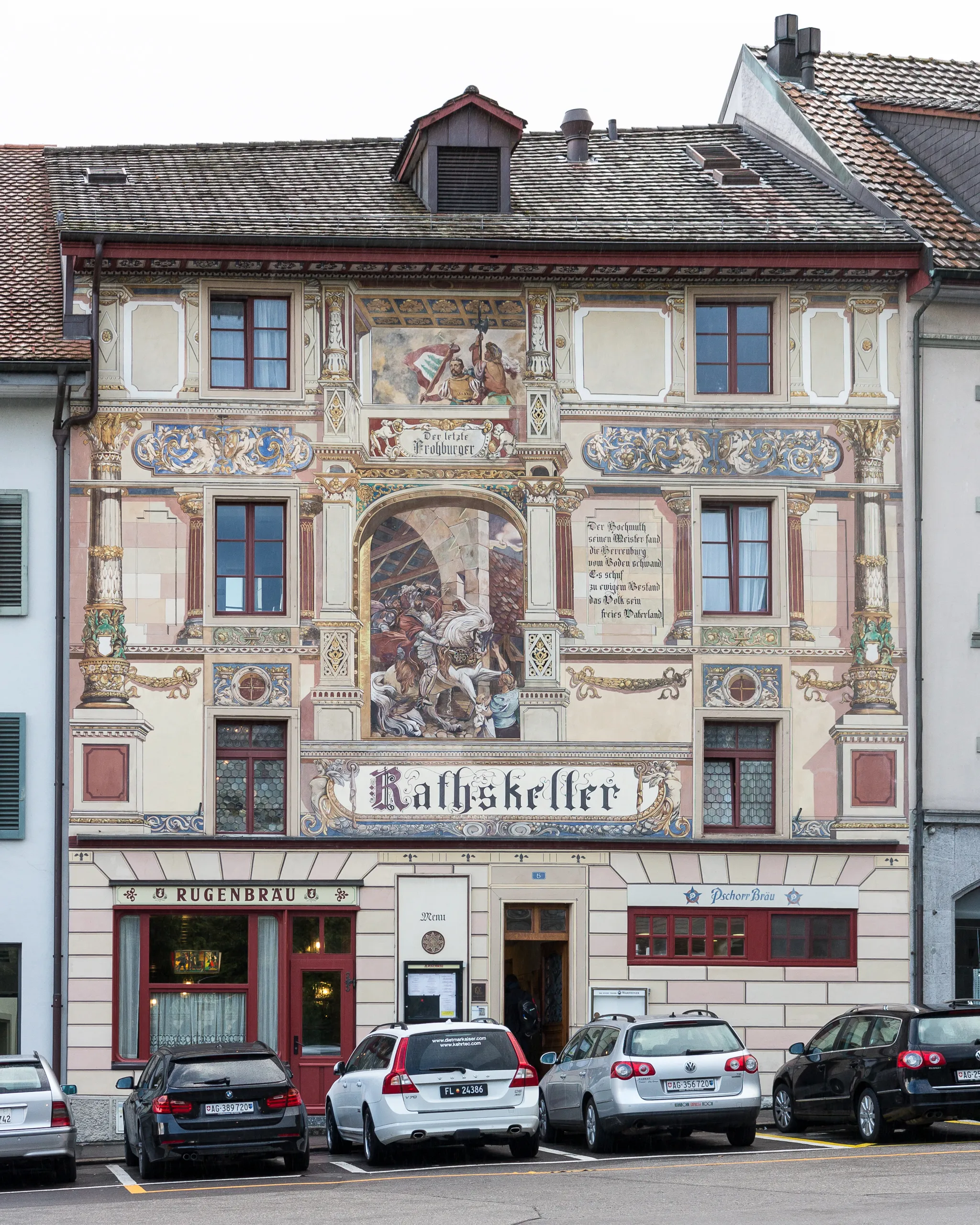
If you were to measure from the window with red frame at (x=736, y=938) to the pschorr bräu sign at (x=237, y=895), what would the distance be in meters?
4.29

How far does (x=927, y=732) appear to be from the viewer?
101ft

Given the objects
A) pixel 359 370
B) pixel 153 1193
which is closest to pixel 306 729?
pixel 359 370

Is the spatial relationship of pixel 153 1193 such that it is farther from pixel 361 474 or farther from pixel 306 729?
pixel 361 474

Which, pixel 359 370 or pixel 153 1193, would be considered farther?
pixel 359 370

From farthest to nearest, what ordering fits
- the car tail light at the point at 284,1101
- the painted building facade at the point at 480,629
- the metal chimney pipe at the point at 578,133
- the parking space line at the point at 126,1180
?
the metal chimney pipe at the point at 578,133
the painted building facade at the point at 480,629
the car tail light at the point at 284,1101
the parking space line at the point at 126,1180

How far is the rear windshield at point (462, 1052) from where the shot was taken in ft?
73.2

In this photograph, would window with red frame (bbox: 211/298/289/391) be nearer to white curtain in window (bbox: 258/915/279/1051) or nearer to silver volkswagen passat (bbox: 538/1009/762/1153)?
white curtain in window (bbox: 258/915/279/1051)

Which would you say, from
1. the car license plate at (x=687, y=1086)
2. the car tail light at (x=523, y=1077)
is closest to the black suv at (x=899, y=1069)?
the car license plate at (x=687, y=1086)

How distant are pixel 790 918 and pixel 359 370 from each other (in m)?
10.3

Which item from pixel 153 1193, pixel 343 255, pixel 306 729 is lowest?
pixel 153 1193

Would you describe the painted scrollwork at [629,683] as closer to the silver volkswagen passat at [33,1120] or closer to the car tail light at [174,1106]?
the car tail light at [174,1106]

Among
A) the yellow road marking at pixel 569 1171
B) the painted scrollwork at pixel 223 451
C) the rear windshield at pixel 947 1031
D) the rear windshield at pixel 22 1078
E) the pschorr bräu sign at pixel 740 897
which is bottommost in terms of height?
the yellow road marking at pixel 569 1171

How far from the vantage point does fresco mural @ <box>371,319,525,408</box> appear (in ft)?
101

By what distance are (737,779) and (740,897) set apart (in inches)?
69.2
